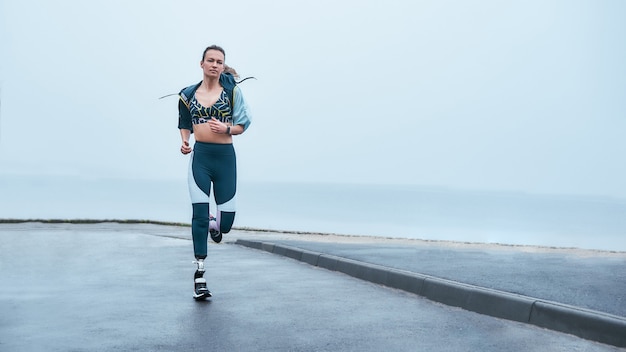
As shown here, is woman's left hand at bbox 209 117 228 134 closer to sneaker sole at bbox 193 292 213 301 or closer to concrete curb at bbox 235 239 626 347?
sneaker sole at bbox 193 292 213 301

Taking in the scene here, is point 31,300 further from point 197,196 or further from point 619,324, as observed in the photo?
point 619,324

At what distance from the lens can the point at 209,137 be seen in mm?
7301

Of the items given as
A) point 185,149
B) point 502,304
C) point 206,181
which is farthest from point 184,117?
point 502,304

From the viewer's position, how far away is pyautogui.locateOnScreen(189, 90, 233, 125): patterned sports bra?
7301mm

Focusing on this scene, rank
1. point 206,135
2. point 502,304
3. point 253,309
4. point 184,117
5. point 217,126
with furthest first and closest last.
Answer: point 184,117, point 206,135, point 217,126, point 253,309, point 502,304

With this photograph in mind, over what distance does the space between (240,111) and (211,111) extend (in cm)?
26

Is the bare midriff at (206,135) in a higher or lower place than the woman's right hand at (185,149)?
higher

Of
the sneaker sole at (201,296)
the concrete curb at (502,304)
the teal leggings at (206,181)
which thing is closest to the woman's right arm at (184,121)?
the teal leggings at (206,181)

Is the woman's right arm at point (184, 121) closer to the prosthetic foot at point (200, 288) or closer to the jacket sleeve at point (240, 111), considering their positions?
the jacket sleeve at point (240, 111)

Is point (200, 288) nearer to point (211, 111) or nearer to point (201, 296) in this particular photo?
point (201, 296)

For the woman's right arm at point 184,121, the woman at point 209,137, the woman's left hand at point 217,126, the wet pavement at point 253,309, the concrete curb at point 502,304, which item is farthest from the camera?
the woman's right arm at point 184,121

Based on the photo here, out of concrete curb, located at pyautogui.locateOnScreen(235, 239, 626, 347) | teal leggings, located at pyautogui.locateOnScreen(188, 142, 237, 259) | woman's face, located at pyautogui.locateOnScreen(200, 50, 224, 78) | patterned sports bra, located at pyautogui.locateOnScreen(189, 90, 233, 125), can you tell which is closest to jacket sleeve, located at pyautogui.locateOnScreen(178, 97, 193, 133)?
patterned sports bra, located at pyautogui.locateOnScreen(189, 90, 233, 125)

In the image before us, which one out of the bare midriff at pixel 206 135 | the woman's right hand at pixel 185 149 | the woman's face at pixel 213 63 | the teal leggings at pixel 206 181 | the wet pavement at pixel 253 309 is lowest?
the wet pavement at pixel 253 309

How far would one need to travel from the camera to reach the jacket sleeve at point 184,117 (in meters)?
7.51
